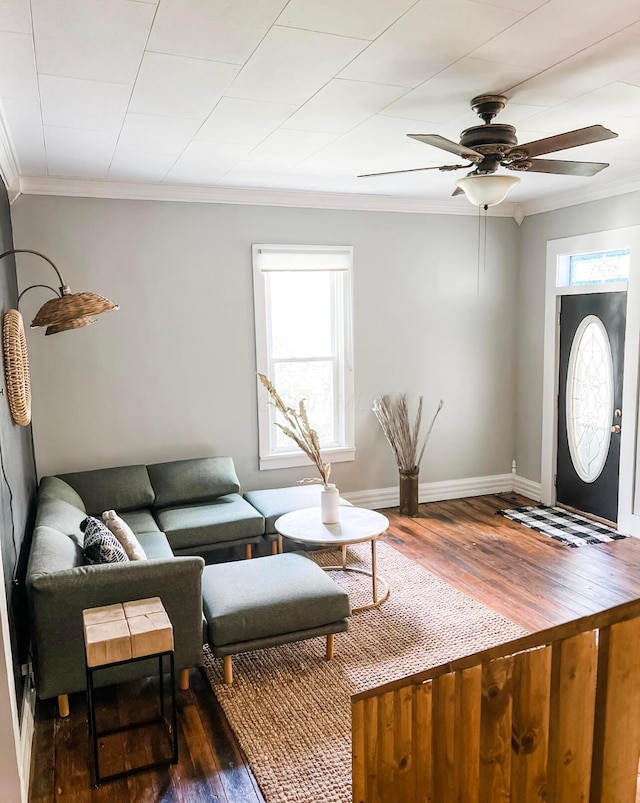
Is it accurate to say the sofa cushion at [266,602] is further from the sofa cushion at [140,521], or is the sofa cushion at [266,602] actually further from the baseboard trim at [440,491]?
the baseboard trim at [440,491]

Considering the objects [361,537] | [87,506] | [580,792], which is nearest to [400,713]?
[580,792]

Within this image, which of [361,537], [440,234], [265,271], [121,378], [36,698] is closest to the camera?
[36,698]

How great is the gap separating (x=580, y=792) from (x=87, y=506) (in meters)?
3.33

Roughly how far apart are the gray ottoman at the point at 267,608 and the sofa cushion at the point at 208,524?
2.53 feet

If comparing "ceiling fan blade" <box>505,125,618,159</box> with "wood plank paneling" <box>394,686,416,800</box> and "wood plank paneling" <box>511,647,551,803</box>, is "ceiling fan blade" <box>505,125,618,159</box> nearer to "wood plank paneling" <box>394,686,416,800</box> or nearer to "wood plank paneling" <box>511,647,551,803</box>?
"wood plank paneling" <box>511,647,551,803</box>

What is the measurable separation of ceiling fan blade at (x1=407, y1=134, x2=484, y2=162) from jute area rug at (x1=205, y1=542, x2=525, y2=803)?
7.66 ft

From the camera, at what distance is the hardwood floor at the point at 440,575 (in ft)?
7.57

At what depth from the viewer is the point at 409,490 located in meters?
5.33

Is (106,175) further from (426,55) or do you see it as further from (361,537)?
(361,537)

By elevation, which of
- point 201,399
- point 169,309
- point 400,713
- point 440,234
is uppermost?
point 440,234

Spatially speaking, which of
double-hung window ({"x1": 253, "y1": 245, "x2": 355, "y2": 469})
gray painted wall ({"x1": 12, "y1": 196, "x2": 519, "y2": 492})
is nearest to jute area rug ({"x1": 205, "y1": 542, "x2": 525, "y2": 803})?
double-hung window ({"x1": 253, "y1": 245, "x2": 355, "y2": 469})

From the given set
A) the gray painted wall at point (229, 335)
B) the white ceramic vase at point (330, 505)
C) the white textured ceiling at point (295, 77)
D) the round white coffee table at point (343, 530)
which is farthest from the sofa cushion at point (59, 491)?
the white textured ceiling at point (295, 77)

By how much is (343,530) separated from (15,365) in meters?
1.96

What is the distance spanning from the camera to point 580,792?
171cm
